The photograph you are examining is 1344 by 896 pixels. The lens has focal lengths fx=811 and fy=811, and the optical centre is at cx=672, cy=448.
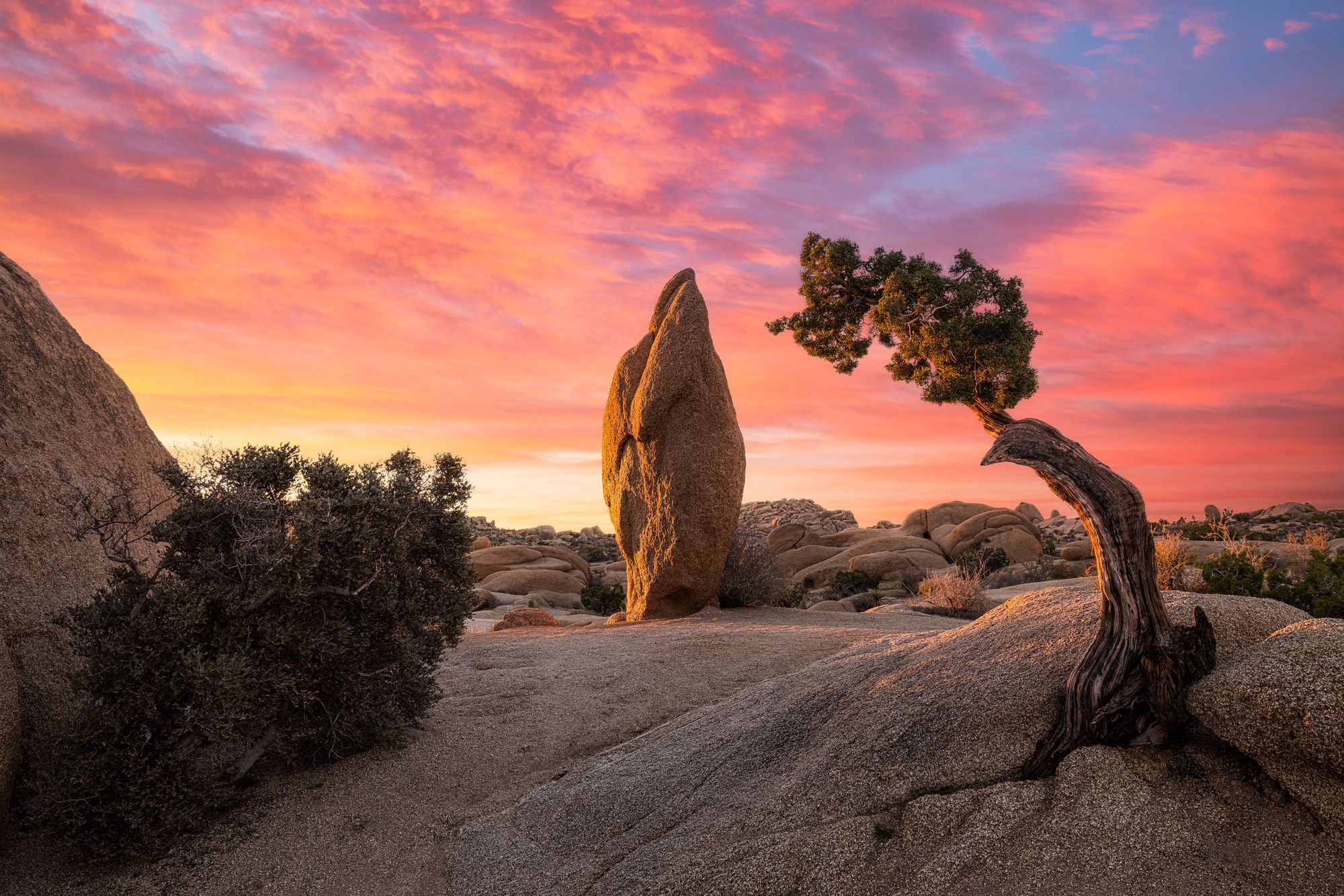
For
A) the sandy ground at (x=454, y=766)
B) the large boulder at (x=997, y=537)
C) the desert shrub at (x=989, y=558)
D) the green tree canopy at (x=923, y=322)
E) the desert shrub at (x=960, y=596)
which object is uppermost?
the green tree canopy at (x=923, y=322)

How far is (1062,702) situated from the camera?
633 cm

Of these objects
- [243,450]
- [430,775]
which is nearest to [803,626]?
[430,775]

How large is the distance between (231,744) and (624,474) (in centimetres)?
982

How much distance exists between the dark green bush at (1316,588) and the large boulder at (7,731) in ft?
46.5

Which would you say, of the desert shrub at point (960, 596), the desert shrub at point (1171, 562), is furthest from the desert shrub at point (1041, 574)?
the desert shrub at point (960, 596)

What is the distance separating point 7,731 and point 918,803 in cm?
749

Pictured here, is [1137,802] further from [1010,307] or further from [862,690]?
[1010,307]

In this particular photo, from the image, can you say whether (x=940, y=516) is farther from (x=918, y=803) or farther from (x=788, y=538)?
(x=918, y=803)

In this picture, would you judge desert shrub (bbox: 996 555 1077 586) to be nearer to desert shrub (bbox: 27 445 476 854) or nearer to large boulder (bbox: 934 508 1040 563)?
large boulder (bbox: 934 508 1040 563)

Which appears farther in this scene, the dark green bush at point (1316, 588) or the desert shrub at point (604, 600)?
the desert shrub at point (604, 600)

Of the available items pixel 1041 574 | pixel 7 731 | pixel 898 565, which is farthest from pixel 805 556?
pixel 7 731

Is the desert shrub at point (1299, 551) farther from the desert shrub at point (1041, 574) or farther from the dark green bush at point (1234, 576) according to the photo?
the desert shrub at point (1041, 574)

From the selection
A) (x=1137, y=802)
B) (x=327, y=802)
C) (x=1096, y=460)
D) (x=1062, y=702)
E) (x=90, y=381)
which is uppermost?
(x=90, y=381)

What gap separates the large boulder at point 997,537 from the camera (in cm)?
3138
